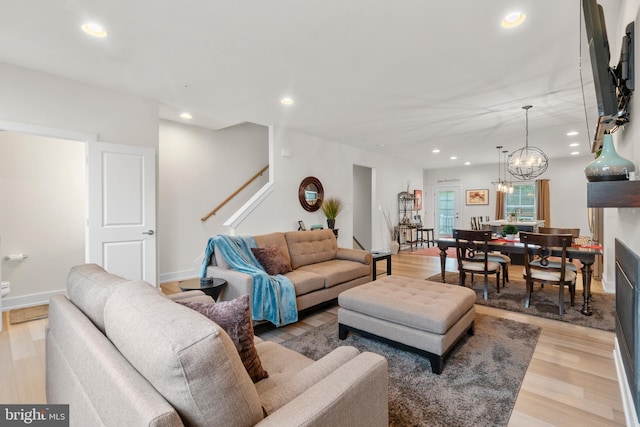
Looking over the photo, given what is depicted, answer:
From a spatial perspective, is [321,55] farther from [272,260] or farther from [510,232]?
[510,232]

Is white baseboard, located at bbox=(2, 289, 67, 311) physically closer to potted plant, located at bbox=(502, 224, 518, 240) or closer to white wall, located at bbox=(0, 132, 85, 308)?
white wall, located at bbox=(0, 132, 85, 308)

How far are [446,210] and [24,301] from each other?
35.6 ft

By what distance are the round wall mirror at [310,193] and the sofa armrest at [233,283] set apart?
247cm

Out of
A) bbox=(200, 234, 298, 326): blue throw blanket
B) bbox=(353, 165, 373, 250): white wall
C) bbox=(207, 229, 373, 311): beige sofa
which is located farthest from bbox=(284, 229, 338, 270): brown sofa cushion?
bbox=(353, 165, 373, 250): white wall

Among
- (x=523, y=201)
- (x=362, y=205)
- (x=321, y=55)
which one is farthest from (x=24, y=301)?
(x=523, y=201)

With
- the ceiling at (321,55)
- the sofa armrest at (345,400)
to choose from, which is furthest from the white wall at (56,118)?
the sofa armrest at (345,400)

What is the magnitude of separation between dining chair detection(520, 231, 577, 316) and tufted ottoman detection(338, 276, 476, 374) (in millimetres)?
1307

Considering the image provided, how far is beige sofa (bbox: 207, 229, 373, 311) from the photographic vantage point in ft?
9.86

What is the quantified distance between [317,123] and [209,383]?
4.51 m

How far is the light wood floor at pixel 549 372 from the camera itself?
68.3 inches

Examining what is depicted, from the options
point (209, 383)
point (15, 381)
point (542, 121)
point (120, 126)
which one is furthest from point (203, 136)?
point (542, 121)

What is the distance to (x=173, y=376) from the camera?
73 centimetres

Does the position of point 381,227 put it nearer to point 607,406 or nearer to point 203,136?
point 203,136

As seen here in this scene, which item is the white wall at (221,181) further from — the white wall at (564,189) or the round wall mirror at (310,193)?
the white wall at (564,189)
